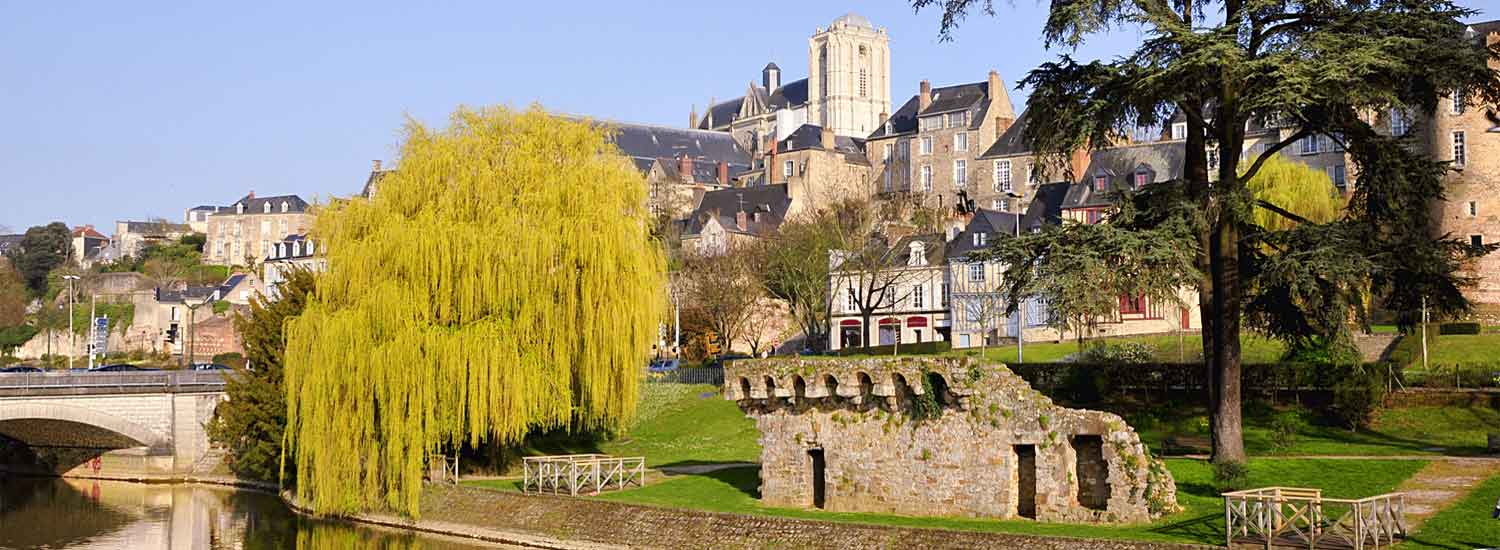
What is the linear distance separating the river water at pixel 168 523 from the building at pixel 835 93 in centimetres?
11168

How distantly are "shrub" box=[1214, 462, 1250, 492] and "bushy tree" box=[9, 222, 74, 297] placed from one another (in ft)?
407

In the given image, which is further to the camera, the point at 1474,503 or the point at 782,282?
the point at 782,282

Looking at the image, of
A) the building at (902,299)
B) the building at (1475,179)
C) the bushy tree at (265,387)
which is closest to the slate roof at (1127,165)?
the building at (902,299)

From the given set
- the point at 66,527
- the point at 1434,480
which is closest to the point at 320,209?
the point at 66,527

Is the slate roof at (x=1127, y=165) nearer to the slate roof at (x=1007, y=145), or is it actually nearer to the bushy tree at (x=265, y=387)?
the slate roof at (x=1007, y=145)

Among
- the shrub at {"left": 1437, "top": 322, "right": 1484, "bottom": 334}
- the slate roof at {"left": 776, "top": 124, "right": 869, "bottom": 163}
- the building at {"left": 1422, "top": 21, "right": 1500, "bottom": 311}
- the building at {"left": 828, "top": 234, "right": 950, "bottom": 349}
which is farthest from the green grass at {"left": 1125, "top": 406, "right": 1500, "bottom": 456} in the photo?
the slate roof at {"left": 776, "top": 124, "right": 869, "bottom": 163}

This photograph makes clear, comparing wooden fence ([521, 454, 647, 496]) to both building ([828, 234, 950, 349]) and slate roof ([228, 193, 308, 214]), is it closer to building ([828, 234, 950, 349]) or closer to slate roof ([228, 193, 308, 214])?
building ([828, 234, 950, 349])

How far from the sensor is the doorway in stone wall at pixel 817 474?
1149 inches

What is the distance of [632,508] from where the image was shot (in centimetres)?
2880

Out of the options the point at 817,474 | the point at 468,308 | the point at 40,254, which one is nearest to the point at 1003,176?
the point at 468,308

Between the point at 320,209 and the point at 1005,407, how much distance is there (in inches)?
740

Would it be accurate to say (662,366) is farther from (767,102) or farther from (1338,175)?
(767,102)

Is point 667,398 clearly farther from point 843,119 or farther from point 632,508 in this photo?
point 843,119

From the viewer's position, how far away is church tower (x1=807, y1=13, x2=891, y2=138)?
157125 millimetres
